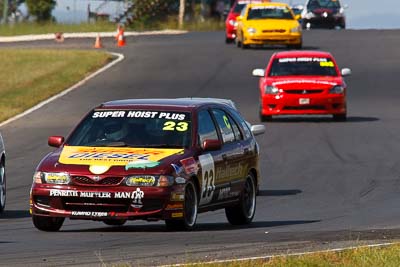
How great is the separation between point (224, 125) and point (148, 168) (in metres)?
1.92

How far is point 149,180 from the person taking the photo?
1366 cm

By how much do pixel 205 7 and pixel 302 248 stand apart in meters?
65.1

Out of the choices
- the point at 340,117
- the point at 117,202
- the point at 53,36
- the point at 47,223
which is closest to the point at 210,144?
the point at 117,202

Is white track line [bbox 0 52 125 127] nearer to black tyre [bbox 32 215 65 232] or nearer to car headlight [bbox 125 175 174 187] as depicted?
black tyre [bbox 32 215 65 232]

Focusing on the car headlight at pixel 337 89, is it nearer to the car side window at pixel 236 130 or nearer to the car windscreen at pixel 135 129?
the car side window at pixel 236 130

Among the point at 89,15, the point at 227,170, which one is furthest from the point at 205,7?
the point at 227,170

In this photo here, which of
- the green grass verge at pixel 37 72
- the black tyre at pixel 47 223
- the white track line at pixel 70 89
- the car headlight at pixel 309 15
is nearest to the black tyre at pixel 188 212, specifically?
the black tyre at pixel 47 223

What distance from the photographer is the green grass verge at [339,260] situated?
35.1 ft

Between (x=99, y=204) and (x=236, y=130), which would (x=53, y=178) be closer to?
(x=99, y=204)

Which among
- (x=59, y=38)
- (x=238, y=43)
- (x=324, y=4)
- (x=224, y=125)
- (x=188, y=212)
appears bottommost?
(x=59, y=38)

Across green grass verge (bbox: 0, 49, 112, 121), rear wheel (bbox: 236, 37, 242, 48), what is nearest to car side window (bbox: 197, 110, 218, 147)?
green grass verge (bbox: 0, 49, 112, 121)

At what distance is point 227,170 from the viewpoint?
593 inches

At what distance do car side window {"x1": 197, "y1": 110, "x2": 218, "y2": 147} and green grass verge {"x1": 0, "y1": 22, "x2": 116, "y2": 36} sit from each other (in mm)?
48134

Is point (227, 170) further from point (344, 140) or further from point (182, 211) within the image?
point (344, 140)
